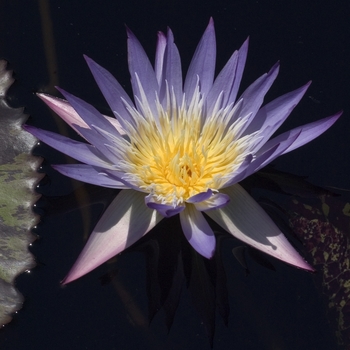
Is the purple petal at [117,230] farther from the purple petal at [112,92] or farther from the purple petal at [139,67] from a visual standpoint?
the purple petal at [139,67]

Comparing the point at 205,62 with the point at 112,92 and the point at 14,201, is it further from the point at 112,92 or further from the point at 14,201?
the point at 14,201

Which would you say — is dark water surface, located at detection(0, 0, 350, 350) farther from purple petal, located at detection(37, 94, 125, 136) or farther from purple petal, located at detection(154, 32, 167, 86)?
purple petal, located at detection(154, 32, 167, 86)

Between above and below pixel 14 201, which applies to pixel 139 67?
above

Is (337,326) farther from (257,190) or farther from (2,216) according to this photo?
(2,216)

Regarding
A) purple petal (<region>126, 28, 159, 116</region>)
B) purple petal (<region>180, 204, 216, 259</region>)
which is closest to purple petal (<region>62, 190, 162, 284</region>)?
purple petal (<region>180, 204, 216, 259</region>)

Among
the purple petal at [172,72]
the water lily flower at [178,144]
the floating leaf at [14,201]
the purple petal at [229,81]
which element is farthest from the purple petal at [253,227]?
the floating leaf at [14,201]

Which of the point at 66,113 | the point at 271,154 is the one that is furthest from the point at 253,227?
the point at 66,113

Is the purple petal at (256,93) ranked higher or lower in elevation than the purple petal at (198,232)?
higher
